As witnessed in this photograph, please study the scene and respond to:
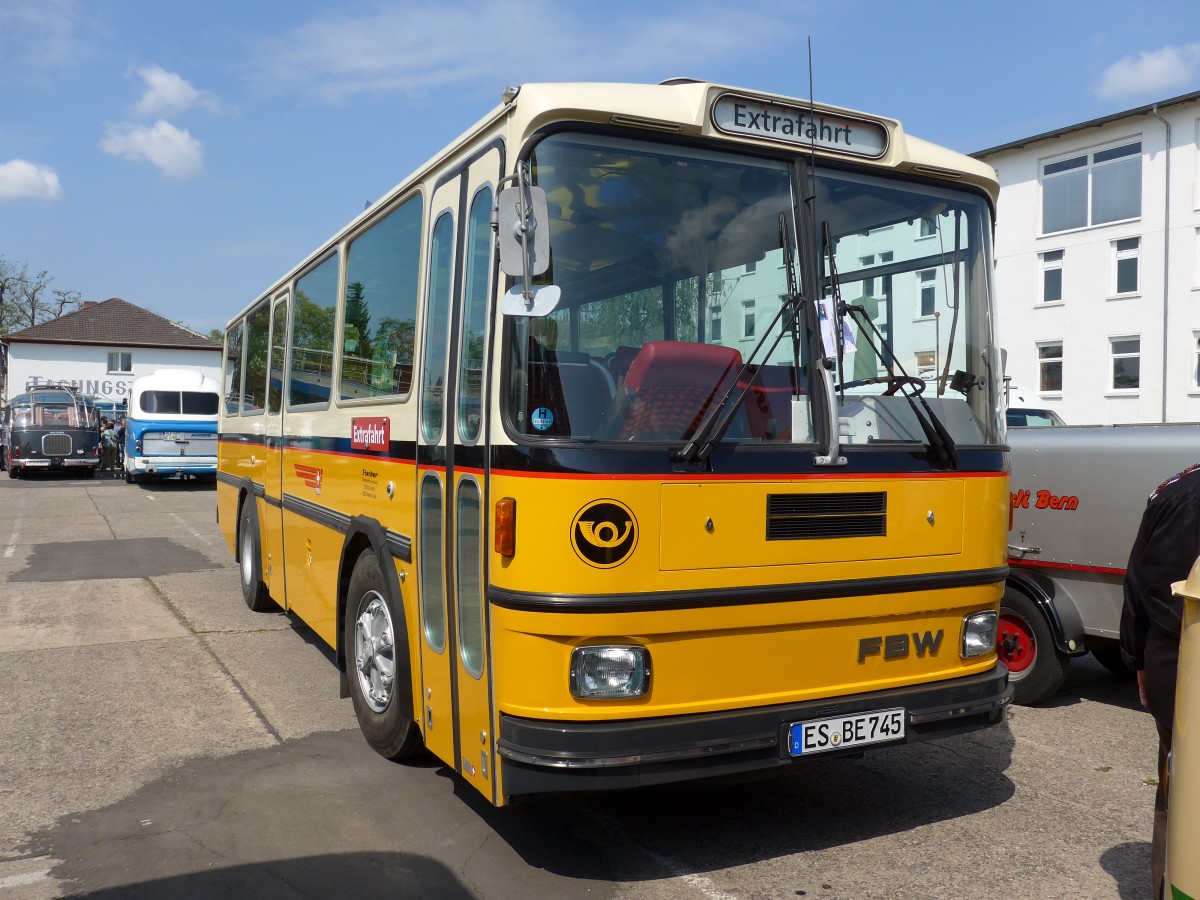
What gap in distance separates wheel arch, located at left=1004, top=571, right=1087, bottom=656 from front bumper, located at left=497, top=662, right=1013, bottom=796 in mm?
2636

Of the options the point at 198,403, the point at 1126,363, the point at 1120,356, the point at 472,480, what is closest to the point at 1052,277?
the point at 1120,356

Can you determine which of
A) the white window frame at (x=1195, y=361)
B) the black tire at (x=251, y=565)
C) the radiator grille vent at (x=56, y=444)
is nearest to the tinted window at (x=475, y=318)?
the black tire at (x=251, y=565)

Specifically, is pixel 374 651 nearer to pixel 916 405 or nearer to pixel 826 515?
pixel 826 515

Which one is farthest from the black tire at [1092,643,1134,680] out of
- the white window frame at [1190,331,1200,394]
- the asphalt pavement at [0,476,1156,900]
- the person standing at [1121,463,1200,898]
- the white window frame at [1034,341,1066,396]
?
the white window frame at [1034,341,1066,396]

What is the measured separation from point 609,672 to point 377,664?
197cm

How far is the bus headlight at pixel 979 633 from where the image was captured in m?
4.48

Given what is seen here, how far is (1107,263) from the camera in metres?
32.0

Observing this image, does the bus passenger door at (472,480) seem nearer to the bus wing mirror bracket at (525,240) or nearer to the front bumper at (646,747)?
the front bumper at (646,747)

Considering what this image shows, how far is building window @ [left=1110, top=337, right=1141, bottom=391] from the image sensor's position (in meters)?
31.3

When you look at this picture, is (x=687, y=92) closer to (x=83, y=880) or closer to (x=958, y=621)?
(x=958, y=621)

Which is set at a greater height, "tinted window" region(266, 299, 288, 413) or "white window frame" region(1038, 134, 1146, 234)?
"white window frame" region(1038, 134, 1146, 234)

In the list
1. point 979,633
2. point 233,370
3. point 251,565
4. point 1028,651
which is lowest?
point 1028,651

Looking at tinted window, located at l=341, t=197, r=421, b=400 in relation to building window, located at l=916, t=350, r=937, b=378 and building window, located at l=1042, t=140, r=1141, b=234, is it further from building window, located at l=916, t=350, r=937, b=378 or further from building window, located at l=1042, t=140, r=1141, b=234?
building window, located at l=1042, t=140, r=1141, b=234

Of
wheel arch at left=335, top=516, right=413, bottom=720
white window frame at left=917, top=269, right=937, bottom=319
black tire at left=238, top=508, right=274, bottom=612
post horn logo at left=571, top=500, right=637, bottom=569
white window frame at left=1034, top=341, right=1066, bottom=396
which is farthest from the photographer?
white window frame at left=1034, top=341, right=1066, bottom=396
